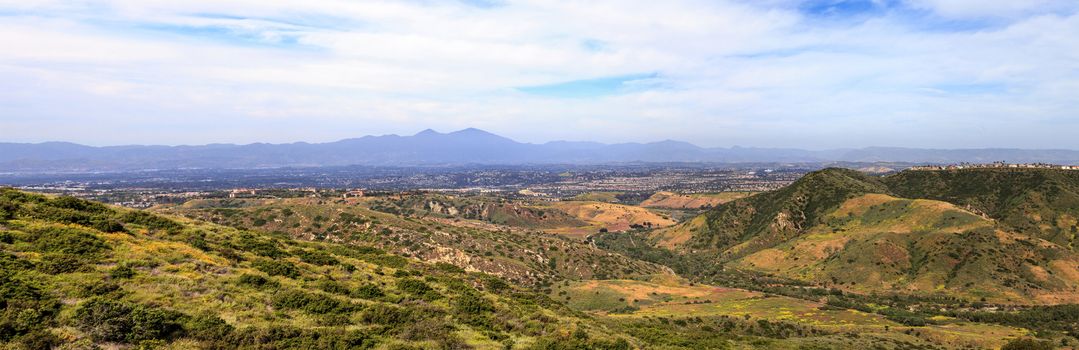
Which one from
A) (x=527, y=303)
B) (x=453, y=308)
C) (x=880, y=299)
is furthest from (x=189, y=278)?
(x=880, y=299)

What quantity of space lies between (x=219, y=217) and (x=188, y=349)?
84.4 metres

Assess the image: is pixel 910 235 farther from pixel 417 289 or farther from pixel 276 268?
pixel 276 268

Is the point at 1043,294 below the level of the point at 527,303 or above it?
below

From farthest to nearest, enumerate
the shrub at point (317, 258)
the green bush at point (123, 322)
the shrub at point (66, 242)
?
the shrub at point (317, 258), the shrub at point (66, 242), the green bush at point (123, 322)

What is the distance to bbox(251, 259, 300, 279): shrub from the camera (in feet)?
108

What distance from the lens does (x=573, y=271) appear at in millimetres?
106625

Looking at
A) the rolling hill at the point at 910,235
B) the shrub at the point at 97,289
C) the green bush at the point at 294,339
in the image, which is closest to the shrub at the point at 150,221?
the shrub at the point at 97,289

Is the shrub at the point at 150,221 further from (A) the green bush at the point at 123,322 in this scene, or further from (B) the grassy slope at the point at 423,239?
(B) the grassy slope at the point at 423,239

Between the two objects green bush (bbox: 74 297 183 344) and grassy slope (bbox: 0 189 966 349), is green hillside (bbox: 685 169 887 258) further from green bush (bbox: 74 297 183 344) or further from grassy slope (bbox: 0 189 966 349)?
green bush (bbox: 74 297 183 344)

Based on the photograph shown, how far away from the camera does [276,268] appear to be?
33.3m

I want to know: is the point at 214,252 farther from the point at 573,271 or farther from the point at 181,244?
the point at 573,271

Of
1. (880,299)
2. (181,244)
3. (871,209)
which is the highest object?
(181,244)

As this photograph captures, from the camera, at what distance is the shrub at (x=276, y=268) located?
Answer: 108ft

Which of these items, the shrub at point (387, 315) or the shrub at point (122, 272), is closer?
the shrub at point (122, 272)
